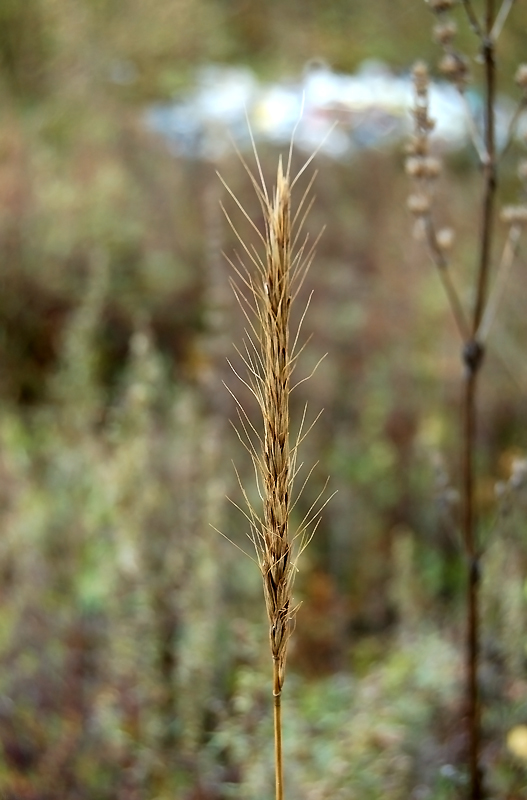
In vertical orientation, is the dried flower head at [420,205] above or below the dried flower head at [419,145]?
below

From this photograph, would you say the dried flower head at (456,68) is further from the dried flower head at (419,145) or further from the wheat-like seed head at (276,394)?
the wheat-like seed head at (276,394)

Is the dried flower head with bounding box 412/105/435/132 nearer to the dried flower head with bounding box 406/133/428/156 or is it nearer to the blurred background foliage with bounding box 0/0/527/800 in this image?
the dried flower head with bounding box 406/133/428/156

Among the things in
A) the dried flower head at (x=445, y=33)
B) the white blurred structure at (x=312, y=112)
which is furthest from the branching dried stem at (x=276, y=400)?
the white blurred structure at (x=312, y=112)

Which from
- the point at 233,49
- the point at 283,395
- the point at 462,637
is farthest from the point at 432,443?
the point at 233,49

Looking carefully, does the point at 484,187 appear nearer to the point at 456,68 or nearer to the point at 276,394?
the point at 456,68

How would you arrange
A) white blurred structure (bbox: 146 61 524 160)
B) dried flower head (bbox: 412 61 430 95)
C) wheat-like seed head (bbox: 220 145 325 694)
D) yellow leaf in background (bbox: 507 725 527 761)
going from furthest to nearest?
1. white blurred structure (bbox: 146 61 524 160)
2. yellow leaf in background (bbox: 507 725 527 761)
3. dried flower head (bbox: 412 61 430 95)
4. wheat-like seed head (bbox: 220 145 325 694)

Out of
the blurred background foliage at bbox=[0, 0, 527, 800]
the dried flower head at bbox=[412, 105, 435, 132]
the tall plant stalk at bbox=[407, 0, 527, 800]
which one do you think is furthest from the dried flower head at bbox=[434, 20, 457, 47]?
the blurred background foliage at bbox=[0, 0, 527, 800]

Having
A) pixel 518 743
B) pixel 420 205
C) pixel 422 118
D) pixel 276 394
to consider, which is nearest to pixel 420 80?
pixel 422 118
